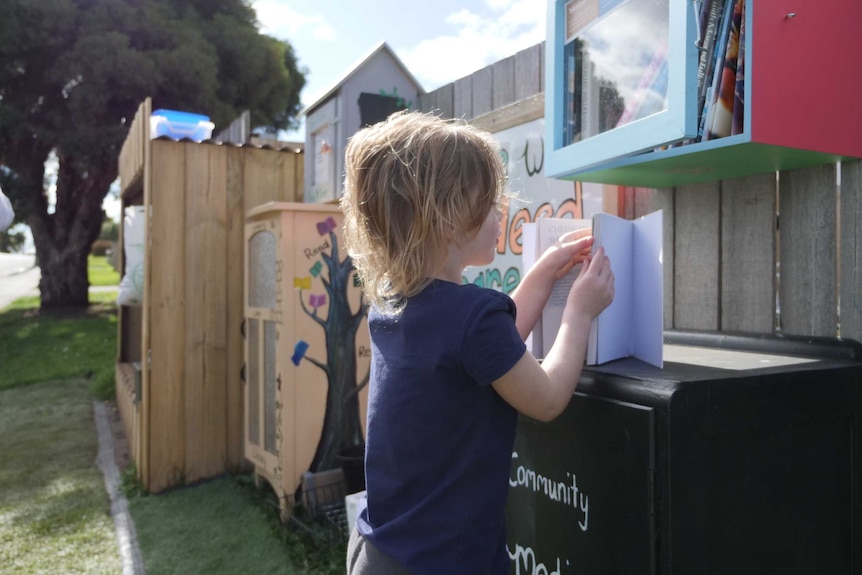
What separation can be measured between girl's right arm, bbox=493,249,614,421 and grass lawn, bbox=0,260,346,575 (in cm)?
226

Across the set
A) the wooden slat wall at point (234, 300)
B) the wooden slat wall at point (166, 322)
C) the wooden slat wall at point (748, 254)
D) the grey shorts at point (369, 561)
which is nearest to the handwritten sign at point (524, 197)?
the wooden slat wall at point (748, 254)

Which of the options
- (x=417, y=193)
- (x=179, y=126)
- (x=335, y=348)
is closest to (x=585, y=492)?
(x=417, y=193)

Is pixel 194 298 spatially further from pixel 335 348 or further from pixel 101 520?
pixel 101 520

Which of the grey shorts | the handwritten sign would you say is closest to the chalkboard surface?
the grey shorts

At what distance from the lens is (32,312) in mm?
12758

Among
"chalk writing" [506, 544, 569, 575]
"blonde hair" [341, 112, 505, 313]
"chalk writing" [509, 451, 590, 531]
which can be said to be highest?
"blonde hair" [341, 112, 505, 313]

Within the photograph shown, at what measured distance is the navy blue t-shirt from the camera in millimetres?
1069

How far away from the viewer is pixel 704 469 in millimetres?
1072

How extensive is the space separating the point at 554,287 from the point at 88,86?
11846 millimetres

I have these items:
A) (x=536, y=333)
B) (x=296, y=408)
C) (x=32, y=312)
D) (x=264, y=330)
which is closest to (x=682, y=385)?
(x=536, y=333)

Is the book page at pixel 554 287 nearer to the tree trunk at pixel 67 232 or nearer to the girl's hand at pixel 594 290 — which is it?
the girl's hand at pixel 594 290

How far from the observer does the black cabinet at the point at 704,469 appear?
1.06 metres

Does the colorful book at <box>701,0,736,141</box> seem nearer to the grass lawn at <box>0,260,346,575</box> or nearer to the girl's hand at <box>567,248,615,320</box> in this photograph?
the girl's hand at <box>567,248,615,320</box>

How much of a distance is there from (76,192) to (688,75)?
13644 mm
